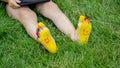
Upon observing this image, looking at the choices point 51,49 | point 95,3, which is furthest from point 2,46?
point 95,3

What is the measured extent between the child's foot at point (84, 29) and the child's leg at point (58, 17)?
0.18 ft

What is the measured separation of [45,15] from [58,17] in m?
0.15

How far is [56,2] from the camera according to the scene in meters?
3.12

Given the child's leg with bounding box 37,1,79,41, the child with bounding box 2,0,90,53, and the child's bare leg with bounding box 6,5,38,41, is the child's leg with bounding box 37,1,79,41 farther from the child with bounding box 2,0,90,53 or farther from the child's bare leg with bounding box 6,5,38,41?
the child's bare leg with bounding box 6,5,38,41

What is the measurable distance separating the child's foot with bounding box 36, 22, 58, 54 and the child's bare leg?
176 mm

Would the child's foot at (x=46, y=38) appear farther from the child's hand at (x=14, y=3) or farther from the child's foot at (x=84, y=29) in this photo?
the child's hand at (x=14, y=3)

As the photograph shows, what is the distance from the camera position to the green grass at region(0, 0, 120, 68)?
2465mm

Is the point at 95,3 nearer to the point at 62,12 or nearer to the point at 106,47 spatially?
the point at 62,12

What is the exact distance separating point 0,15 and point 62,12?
1.82 ft

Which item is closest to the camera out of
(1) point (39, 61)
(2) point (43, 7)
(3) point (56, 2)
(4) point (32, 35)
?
(1) point (39, 61)

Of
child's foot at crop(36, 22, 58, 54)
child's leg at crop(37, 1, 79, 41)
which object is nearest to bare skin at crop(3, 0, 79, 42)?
child's leg at crop(37, 1, 79, 41)

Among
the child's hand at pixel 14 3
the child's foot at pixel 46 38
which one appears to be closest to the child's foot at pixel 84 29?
the child's foot at pixel 46 38

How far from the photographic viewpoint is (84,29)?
2510mm

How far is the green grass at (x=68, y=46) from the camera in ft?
8.09
